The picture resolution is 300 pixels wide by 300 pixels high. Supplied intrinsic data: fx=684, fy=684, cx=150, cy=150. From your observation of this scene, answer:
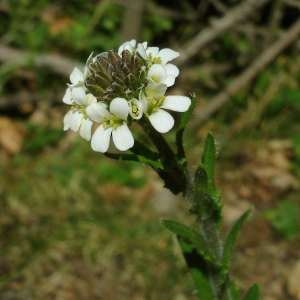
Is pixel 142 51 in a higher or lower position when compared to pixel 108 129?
higher

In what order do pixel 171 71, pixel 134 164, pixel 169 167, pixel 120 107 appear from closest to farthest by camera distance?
pixel 120 107 → pixel 171 71 → pixel 169 167 → pixel 134 164

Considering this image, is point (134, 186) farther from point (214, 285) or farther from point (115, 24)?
point (214, 285)

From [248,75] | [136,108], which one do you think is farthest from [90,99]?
[248,75]

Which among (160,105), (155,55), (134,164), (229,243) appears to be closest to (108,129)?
(160,105)

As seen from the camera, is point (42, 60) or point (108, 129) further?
point (42, 60)

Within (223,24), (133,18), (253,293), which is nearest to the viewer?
(253,293)

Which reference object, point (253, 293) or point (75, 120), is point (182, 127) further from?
point (253, 293)

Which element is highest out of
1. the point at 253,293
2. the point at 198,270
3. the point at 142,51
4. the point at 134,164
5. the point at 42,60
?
the point at 42,60

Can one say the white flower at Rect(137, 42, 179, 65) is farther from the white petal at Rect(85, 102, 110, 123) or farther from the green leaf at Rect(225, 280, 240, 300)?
the green leaf at Rect(225, 280, 240, 300)
